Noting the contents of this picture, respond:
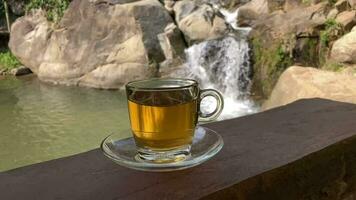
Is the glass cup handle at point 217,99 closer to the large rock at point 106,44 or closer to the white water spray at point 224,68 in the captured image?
the white water spray at point 224,68

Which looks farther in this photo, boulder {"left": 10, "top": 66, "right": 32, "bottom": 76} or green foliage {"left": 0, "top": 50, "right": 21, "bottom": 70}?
green foliage {"left": 0, "top": 50, "right": 21, "bottom": 70}

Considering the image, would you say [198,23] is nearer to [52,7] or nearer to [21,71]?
[52,7]

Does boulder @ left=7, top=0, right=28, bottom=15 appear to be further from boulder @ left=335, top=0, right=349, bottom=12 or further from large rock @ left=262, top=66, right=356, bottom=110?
large rock @ left=262, top=66, right=356, bottom=110

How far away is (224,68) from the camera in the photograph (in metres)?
7.60

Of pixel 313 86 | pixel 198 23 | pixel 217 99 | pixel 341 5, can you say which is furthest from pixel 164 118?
pixel 198 23

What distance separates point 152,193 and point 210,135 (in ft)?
0.90

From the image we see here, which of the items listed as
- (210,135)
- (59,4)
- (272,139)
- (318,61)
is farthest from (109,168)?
(59,4)

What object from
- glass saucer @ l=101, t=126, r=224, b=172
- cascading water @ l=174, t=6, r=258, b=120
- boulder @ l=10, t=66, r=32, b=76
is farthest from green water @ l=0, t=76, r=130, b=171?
glass saucer @ l=101, t=126, r=224, b=172

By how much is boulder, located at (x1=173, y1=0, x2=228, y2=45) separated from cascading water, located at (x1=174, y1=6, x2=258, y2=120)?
256 mm

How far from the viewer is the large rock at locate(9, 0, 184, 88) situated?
26.1 feet

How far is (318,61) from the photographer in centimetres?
670

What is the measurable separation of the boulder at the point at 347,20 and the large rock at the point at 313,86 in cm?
264

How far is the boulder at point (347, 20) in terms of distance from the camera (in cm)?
677

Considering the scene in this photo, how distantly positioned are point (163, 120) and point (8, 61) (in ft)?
32.5
